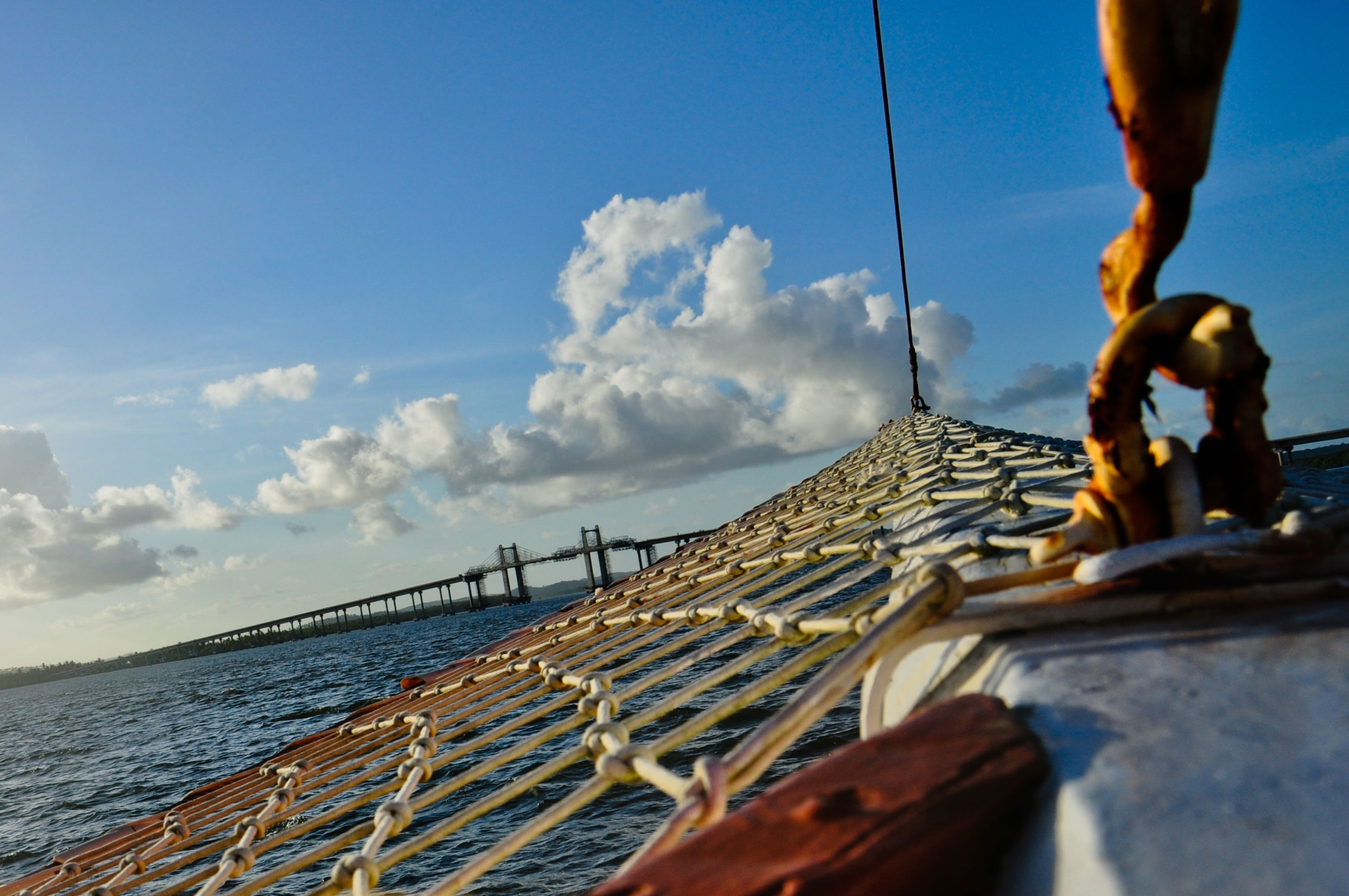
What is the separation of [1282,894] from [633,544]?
63.5 meters

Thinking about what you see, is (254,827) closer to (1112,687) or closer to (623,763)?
(623,763)

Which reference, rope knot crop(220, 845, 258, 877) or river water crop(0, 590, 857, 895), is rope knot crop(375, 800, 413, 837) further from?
river water crop(0, 590, 857, 895)

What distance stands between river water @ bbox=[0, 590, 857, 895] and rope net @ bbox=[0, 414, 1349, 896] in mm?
444

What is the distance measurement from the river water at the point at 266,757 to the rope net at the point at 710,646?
44cm

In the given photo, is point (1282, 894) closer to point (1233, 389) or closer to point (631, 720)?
point (1233, 389)

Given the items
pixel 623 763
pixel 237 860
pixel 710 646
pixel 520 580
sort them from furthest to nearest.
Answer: pixel 520 580 → pixel 237 860 → pixel 710 646 → pixel 623 763

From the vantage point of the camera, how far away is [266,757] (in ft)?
31.7

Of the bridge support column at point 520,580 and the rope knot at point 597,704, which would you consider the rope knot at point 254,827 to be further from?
the bridge support column at point 520,580

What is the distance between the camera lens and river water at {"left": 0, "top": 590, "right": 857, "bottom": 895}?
17.4 ft

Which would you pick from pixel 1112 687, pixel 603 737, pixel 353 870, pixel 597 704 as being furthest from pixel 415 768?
pixel 1112 687

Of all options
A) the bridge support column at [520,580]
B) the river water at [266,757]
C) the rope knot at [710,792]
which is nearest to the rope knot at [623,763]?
the rope knot at [710,792]

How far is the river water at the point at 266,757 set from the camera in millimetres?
5301

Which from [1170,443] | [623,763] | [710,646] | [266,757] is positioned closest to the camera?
[1170,443]

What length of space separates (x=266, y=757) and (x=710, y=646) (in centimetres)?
1001
